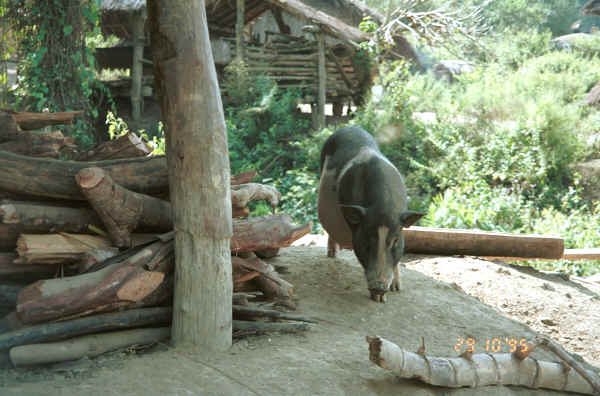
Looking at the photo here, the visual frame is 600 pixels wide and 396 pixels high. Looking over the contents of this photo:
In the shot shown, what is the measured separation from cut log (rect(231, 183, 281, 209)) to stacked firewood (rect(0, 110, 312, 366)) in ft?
0.88

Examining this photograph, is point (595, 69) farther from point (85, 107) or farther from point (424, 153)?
point (85, 107)

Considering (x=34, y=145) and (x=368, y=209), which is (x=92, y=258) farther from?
(x=368, y=209)

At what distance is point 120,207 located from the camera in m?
3.62

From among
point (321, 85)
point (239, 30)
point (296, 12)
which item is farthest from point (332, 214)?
point (239, 30)

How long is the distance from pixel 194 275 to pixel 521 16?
3577 cm

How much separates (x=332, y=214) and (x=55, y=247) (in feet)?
10.3

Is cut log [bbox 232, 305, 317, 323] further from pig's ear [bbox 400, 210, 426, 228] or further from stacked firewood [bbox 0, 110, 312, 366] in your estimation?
pig's ear [bbox 400, 210, 426, 228]

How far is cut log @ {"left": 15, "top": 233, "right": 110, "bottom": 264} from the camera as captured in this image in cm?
334

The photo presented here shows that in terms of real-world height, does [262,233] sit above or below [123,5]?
below

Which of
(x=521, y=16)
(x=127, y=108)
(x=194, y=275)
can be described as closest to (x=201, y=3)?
(x=194, y=275)

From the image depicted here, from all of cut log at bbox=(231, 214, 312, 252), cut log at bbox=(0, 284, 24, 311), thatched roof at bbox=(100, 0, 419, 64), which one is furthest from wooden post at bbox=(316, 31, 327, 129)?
cut log at bbox=(0, 284, 24, 311)

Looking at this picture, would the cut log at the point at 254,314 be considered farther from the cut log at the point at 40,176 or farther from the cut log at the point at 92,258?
the cut log at the point at 40,176

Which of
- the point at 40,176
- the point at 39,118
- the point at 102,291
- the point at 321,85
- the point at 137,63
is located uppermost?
the point at 137,63

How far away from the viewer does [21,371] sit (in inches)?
113
